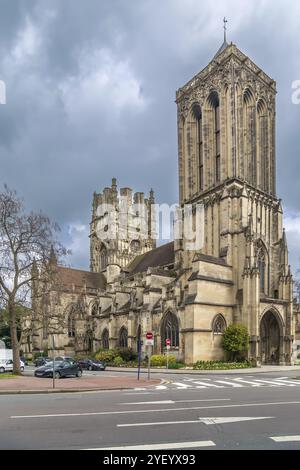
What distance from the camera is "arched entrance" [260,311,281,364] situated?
45906 millimetres

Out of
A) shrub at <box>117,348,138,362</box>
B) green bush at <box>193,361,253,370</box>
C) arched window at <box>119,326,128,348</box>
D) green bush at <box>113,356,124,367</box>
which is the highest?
arched window at <box>119,326,128,348</box>

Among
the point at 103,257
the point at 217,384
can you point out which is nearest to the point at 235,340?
the point at 217,384

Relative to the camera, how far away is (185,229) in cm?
5222

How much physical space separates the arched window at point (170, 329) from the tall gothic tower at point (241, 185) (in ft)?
19.0

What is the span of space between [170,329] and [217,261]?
8.26m

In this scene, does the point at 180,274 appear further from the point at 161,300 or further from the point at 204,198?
the point at 204,198

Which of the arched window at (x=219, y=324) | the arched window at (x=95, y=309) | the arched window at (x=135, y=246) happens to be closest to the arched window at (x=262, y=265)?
the arched window at (x=219, y=324)

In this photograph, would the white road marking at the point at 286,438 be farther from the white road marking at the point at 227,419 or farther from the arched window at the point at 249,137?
the arched window at the point at 249,137

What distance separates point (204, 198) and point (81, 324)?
80.5ft

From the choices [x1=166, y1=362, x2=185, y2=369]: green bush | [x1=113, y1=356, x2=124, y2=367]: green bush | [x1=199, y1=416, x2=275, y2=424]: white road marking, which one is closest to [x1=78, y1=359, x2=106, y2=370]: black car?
[x1=166, y1=362, x2=185, y2=369]: green bush

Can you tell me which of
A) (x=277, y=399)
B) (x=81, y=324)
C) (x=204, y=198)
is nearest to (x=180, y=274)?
(x=204, y=198)

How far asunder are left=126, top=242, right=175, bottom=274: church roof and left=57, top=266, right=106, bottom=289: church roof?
601 centimetres

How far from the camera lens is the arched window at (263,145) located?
172ft

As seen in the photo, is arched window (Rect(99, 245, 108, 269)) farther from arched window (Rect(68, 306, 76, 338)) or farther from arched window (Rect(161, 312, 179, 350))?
arched window (Rect(161, 312, 179, 350))
